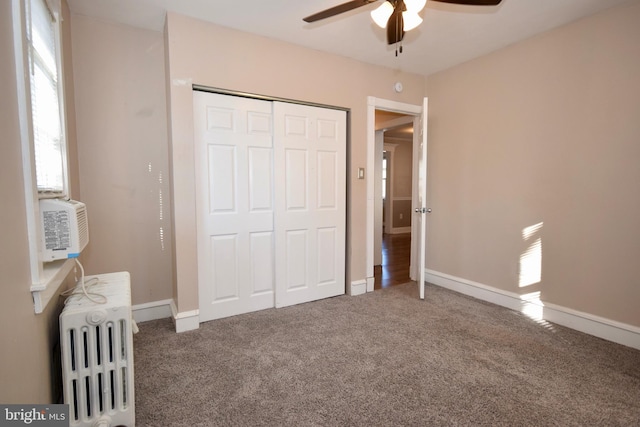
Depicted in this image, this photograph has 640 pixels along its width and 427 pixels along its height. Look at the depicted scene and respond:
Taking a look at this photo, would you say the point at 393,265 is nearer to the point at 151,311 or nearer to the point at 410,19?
the point at 151,311

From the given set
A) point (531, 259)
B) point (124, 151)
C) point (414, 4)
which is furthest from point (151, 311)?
point (531, 259)

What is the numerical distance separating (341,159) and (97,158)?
2189mm

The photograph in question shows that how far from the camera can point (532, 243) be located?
290 centimetres

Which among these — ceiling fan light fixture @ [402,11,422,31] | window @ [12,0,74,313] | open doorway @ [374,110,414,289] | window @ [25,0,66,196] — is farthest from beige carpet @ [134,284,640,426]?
open doorway @ [374,110,414,289]

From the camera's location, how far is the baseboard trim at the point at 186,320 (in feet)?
8.39

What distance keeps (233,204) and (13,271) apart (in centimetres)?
181

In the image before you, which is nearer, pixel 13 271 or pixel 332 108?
pixel 13 271

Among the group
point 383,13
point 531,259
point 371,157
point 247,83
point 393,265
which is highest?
point 383,13

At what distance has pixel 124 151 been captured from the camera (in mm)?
2625

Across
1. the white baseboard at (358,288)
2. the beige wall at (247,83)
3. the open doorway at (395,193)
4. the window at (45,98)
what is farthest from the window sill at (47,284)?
the open doorway at (395,193)

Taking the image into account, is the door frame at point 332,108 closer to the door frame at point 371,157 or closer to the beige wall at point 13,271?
the door frame at point 371,157

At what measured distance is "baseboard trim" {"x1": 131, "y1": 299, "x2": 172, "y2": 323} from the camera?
108 inches

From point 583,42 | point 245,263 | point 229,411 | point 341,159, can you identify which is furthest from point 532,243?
point 229,411

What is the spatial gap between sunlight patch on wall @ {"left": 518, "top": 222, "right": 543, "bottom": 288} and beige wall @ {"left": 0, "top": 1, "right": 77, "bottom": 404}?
11.5ft
